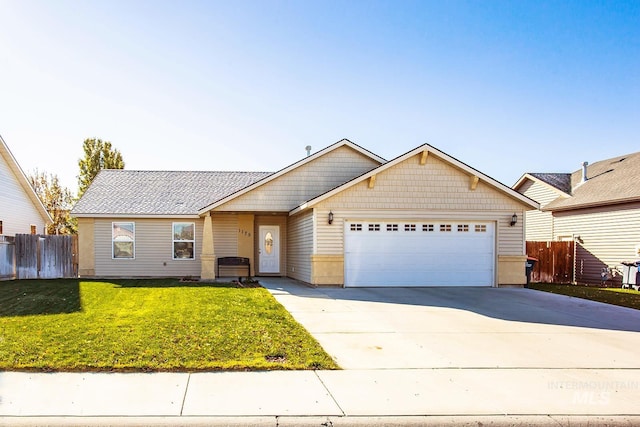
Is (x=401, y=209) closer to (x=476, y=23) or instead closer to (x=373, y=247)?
(x=373, y=247)

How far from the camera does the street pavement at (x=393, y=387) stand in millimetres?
4816

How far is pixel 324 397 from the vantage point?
5.34 m

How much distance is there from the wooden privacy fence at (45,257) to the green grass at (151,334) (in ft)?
21.0

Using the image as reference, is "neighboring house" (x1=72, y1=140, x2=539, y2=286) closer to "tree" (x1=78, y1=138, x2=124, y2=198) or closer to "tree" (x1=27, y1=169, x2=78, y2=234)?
"tree" (x1=27, y1=169, x2=78, y2=234)

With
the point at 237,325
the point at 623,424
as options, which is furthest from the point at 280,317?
the point at 623,424

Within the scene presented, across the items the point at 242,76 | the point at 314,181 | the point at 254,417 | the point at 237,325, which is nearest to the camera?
the point at 254,417

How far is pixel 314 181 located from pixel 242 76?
5393 mm

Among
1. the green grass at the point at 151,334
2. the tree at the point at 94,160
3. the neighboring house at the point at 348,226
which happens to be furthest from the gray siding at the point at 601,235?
the tree at the point at 94,160

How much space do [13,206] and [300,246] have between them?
1400 cm

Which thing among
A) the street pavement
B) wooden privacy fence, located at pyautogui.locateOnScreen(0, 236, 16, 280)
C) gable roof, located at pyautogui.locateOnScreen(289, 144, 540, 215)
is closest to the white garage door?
gable roof, located at pyautogui.locateOnScreen(289, 144, 540, 215)

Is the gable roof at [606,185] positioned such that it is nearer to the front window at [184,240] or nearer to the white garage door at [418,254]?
the white garage door at [418,254]

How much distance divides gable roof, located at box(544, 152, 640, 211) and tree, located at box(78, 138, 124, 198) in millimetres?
37025

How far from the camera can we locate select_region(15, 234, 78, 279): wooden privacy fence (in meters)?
19.7

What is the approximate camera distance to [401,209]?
53.9ft
